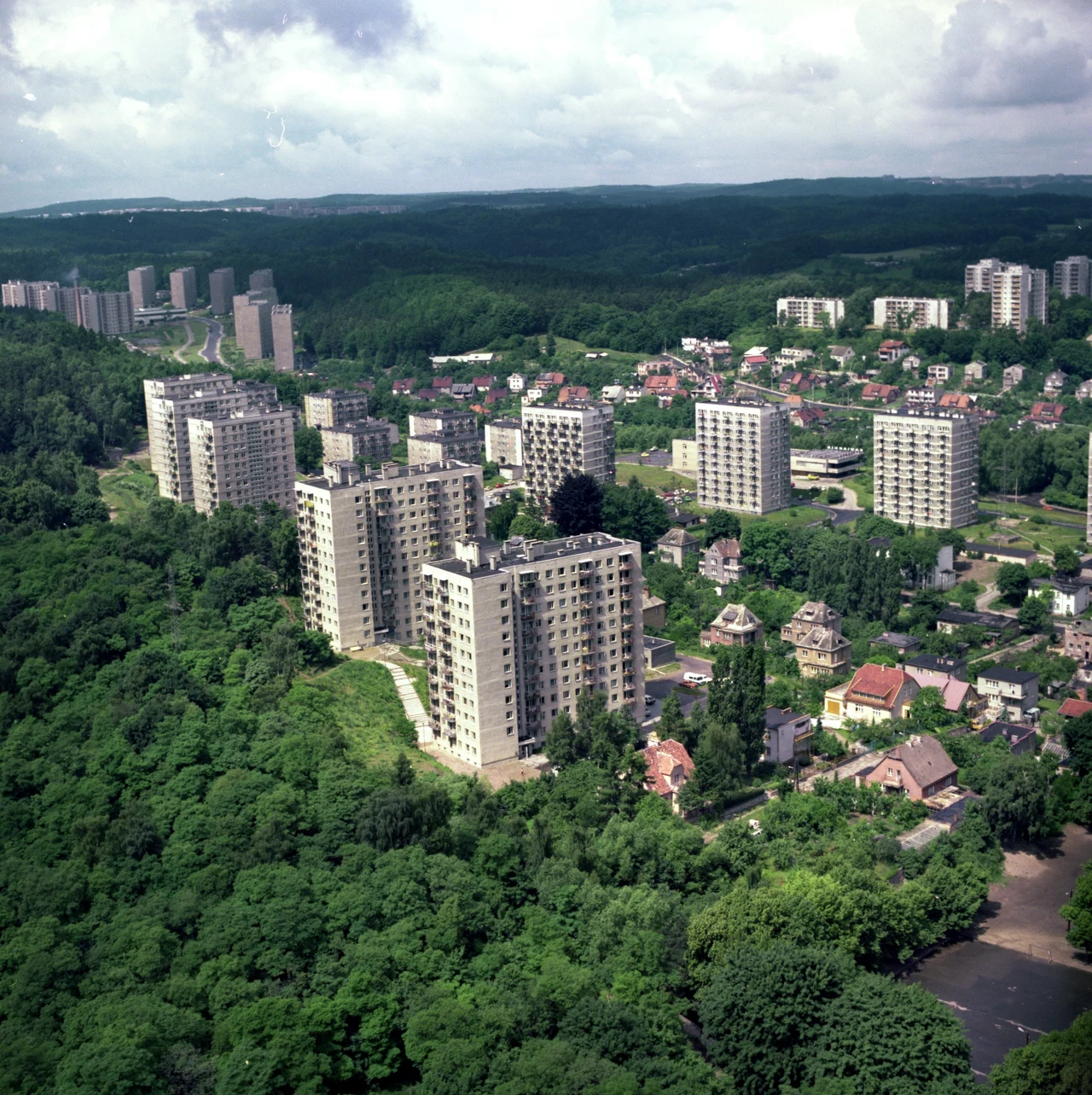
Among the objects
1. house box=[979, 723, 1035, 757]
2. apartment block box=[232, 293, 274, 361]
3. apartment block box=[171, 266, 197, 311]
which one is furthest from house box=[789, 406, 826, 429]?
apartment block box=[171, 266, 197, 311]

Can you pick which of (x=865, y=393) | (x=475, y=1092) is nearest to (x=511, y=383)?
A: (x=865, y=393)

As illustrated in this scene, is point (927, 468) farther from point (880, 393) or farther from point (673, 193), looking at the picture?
point (673, 193)

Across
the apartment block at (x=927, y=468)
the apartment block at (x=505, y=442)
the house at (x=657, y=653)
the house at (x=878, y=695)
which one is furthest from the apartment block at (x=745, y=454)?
the house at (x=878, y=695)

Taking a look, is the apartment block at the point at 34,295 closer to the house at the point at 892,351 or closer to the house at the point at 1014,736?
the house at the point at 892,351

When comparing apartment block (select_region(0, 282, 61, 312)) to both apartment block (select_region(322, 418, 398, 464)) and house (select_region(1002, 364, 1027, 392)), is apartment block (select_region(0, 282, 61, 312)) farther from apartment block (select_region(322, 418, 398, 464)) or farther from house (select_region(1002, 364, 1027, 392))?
house (select_region(1002, 364, 1027, 392))

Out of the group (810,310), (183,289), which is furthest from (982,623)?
(183,289)

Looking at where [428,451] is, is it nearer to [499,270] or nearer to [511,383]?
[511,383]

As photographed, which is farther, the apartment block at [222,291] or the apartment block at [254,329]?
the apartment block at [222,291]
